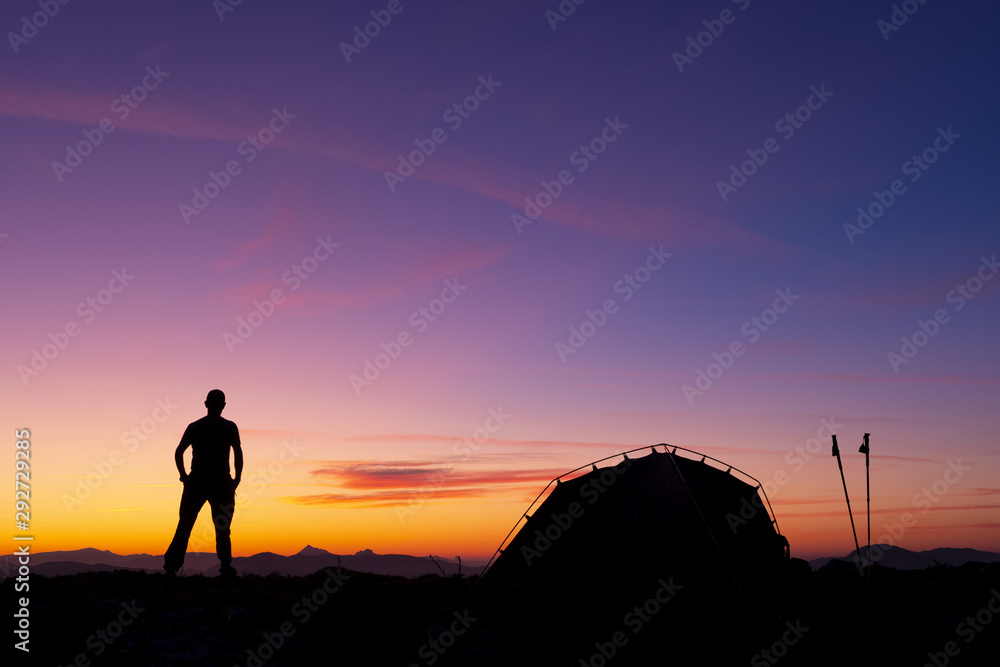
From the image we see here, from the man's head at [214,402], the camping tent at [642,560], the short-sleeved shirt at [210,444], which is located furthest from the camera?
the man's head at [214,402]

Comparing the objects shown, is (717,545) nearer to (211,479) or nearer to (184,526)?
(211,479)

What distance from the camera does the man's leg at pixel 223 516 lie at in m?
15.8

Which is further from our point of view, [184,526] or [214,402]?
[214,402]

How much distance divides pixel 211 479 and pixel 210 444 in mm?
756

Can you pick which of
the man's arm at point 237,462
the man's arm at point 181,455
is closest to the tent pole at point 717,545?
the man's arm at point 237,462

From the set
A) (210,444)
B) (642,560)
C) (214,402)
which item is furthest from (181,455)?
(642,560)

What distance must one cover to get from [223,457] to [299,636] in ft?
18.9

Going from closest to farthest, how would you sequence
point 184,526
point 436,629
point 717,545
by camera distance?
point 436,629 < point 717,545 < point 184,526

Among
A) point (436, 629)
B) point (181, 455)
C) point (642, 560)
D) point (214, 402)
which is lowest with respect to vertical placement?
point (436, 629)

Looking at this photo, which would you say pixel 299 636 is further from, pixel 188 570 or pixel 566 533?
pixel 188 570

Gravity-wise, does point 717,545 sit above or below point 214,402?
below

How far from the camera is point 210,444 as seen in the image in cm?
1608

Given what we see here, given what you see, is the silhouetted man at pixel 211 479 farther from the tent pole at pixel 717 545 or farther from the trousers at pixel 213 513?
the tent pole at pixel 717 545

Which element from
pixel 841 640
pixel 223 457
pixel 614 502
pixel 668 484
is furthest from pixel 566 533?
pixel 223 457
